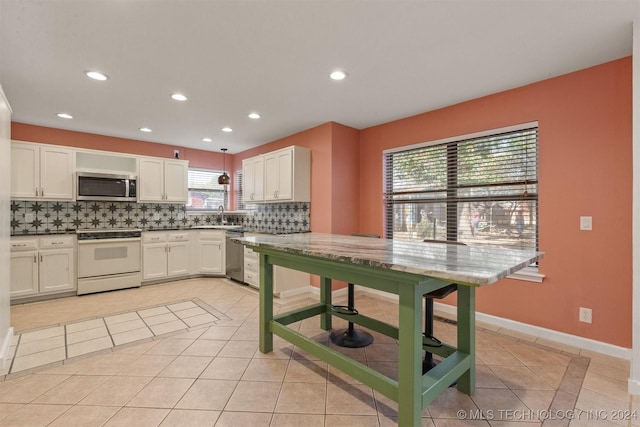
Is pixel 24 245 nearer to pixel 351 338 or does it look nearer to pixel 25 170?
pixel 25 170

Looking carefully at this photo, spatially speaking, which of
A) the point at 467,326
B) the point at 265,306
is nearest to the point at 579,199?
the point at 467,326

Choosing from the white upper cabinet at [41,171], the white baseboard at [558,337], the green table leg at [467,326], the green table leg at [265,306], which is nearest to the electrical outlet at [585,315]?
the white baseboard at [558,337]

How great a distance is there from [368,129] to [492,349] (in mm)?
3152

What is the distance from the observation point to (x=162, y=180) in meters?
5.01

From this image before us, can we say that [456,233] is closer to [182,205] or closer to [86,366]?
[86,366]

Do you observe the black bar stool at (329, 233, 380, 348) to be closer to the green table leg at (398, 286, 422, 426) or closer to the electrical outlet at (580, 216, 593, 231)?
the green table leg at (398, 286, 422, 426)

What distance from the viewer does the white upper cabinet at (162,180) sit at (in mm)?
4816

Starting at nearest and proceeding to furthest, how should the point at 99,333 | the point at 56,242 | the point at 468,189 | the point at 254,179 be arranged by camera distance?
the point at 99,333 < the point at 468,189 < the point at 56,242 < the point at 254,179

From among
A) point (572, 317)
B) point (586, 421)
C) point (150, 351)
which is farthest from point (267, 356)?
point (572, 317)

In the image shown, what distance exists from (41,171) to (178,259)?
217 centimetres

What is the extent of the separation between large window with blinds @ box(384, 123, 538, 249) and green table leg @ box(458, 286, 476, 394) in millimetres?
1548

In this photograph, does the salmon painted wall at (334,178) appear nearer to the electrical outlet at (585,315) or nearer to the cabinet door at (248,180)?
the cabinet door at (248,180)

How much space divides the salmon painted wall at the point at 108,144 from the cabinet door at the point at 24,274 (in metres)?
1.69

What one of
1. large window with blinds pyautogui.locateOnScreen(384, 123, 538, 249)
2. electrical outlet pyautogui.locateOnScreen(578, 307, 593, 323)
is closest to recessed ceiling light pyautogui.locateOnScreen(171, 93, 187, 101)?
large window with blinds pyautogui.locateOnScreen(384, 123, 538, 249)
